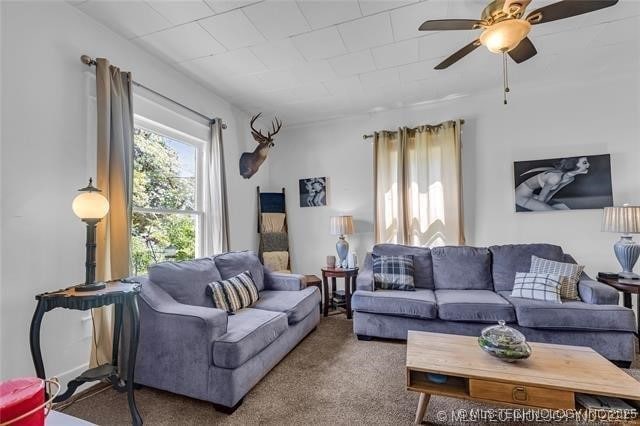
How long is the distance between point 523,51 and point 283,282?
9.46 ft

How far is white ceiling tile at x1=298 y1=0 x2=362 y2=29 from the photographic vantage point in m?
2.11

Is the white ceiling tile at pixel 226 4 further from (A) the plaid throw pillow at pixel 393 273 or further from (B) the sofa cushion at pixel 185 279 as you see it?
(A) the plaid throw pillow at pixel 393 273

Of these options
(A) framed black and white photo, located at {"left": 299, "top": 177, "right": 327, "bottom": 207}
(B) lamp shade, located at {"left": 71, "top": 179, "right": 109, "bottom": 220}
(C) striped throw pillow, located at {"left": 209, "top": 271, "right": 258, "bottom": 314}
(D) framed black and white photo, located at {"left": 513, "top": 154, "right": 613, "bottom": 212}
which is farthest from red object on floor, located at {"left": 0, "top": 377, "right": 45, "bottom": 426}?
(D) framed black and white photo, located at {"left": 513, "top": 154, "right": 613, "bottom": 212}

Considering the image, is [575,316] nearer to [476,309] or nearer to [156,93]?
[476,309]

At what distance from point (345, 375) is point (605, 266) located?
314cm

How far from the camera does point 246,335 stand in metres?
1.93

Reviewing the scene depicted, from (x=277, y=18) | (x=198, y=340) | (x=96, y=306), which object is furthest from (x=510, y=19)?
(x=96, y=306)

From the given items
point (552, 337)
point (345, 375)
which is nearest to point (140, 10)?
point (345, 375)

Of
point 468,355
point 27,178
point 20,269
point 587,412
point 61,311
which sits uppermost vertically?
point 27,178

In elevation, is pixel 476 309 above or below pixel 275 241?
below

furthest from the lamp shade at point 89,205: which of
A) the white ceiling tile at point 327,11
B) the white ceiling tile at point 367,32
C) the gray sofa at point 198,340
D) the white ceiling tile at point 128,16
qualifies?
the white ceiling tile at point 367,32

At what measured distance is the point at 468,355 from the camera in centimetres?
174

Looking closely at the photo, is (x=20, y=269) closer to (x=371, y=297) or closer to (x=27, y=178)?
(x=27, y=178)

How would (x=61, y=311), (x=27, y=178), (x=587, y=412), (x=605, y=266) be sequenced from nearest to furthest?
1. (x=587, y=412)
2. (x=27, y=178)
3. (x=61, y=311)
4. (x=605, y=266)
